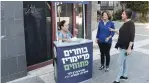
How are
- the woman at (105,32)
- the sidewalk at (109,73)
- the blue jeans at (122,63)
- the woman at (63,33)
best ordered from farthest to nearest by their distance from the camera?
the woman at (105,32), the sidewalk at (109,73), the woman at (63,33), the blue jeans at (122,63)

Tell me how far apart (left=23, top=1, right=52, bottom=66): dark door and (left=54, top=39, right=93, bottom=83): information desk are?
1.17m

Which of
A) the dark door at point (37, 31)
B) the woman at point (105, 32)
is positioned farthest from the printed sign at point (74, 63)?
the dark door at point (37, 31)

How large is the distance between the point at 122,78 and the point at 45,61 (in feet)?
7.34

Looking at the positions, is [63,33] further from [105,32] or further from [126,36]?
[126,36]

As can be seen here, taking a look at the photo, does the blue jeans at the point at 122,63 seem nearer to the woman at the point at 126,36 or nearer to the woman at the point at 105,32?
the woman at the point at 126,36

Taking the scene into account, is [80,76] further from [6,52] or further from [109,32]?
[6,52]

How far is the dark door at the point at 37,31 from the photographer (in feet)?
17.7

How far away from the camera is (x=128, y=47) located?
4.41m

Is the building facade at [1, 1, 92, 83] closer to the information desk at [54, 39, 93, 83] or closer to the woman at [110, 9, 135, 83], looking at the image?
the information desk at [54, 39, 93, 83]

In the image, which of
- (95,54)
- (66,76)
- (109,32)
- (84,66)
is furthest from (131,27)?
(95,54)

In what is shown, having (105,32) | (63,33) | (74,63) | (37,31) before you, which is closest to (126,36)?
(105,32)

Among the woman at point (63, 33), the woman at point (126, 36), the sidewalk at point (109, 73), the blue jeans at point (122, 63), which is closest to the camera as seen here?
the woman at point (126, 36)

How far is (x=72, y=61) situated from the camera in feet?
15.0

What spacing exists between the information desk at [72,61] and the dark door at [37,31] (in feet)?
3.83
